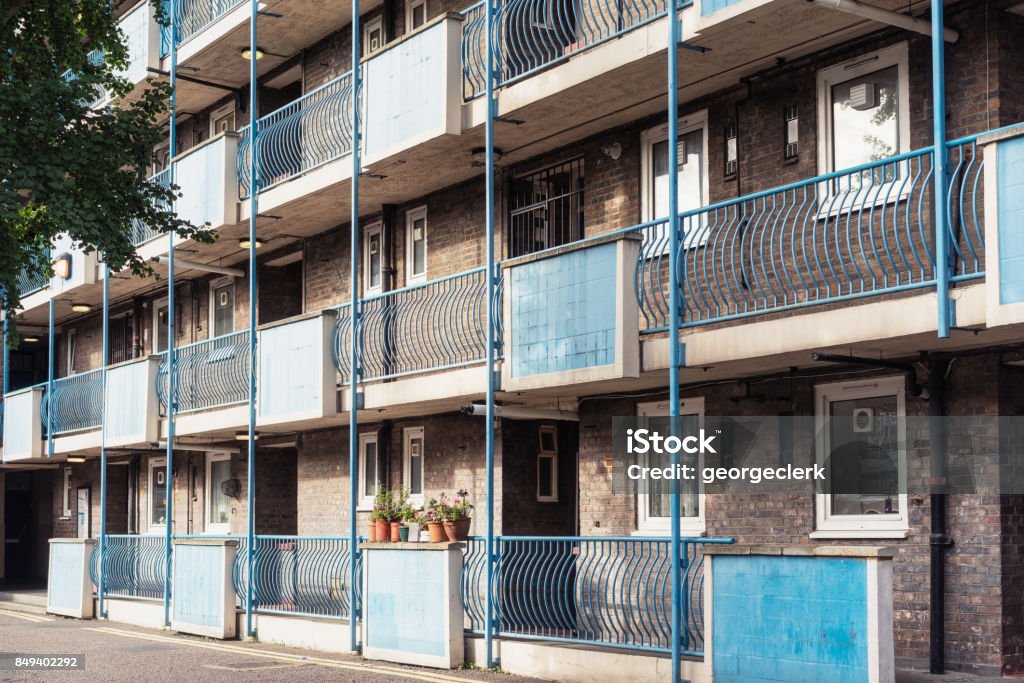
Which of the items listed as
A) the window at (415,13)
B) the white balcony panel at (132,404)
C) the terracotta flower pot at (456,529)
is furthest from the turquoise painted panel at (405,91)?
the white balcony panel at (132,404)

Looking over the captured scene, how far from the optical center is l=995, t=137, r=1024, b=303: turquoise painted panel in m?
9.38

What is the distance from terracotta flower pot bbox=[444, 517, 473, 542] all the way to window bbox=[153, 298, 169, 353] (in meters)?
13.0

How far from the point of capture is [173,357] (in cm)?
2262

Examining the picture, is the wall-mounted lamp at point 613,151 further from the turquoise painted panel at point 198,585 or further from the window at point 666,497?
the turquoise painted panel at point 198,585

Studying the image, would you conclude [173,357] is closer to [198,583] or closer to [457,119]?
[198,583]

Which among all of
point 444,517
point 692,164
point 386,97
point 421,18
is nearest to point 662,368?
point 692,164

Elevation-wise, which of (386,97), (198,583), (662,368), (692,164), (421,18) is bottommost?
(198,583)

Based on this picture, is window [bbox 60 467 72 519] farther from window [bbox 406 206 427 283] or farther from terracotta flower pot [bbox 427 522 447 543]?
terracotta flower pot [bbox 427 522 447 543]

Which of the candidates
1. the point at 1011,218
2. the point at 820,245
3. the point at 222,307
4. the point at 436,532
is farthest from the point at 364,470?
the point at 1011,218

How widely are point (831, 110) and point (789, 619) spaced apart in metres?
5.24

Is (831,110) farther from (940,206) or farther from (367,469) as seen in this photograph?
(367,469)

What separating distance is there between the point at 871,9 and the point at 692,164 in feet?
11.6

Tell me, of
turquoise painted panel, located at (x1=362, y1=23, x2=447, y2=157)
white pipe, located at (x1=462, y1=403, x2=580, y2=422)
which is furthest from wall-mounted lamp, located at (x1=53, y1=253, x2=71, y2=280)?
white pipe, located at (x1=462, y1=403, x2=580, y2=422)

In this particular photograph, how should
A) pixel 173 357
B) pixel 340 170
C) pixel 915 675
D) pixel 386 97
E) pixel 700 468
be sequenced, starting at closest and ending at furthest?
pixel 915 675 < pixel 700 468 < pixel 386 97 < pixel 340 170 < pixel 173 357
